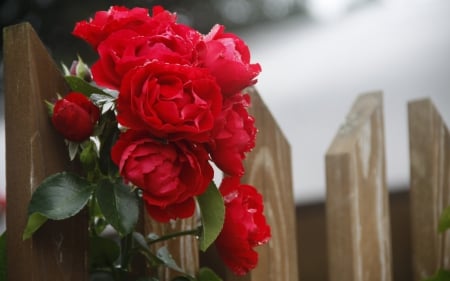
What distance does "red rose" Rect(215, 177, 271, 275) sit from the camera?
2.34 ft

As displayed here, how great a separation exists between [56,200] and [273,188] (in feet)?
1.61

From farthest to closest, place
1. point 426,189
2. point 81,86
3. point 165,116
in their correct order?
point 426,189, point 81,86, point 165,116

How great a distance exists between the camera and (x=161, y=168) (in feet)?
2.03

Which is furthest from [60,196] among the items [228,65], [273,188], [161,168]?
[273,188]

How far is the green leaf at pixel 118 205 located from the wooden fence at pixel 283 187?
89 mm

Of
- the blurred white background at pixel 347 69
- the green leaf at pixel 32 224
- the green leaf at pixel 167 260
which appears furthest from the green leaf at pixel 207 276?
the blurred white background at pixel 347 69

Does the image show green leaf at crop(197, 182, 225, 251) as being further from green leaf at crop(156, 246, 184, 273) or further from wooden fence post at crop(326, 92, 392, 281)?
wooden fence post at crop(326, 92, 392, 281)

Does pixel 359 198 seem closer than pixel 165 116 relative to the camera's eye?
No

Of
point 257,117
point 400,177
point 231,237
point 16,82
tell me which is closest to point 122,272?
point 231,237

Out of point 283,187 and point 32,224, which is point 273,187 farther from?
point 32,224

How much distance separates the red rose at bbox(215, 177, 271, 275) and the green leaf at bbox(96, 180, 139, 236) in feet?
0.39

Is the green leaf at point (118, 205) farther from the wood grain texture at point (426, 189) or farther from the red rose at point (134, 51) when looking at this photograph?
the wood grain texture at point (426, 189)

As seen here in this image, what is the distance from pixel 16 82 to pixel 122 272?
0.26 m

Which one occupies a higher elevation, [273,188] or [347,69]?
[347,69]
